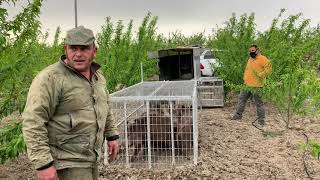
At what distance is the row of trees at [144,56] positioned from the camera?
6.89m

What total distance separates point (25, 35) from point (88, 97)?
3.40m

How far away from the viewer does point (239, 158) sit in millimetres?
8695

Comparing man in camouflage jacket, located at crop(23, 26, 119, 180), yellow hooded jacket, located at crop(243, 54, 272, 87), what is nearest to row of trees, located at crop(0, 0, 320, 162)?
yellow hooded jacket, located at crop(243, 54, 272, 87)

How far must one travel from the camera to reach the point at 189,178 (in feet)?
24.7

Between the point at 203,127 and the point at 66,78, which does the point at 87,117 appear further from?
the point at 203,127

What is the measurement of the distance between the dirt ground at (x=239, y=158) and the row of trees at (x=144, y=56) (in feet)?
2.16

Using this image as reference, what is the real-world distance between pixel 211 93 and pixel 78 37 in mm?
10409

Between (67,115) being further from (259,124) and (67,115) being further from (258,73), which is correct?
(259,124)

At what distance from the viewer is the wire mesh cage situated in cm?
1388

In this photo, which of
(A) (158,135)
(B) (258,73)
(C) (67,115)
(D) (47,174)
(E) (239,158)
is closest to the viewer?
(D) (47,174)

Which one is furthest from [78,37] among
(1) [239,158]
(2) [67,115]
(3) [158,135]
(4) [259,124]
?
(4) [259,124]

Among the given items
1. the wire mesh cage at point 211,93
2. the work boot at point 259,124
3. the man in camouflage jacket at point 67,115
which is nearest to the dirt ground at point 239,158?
the work boot at point 259,124

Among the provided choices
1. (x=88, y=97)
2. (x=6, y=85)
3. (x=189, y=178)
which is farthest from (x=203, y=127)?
(x=88, y=97)

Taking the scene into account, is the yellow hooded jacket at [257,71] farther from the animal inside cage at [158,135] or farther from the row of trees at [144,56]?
the animal inside cage at [158,135]
